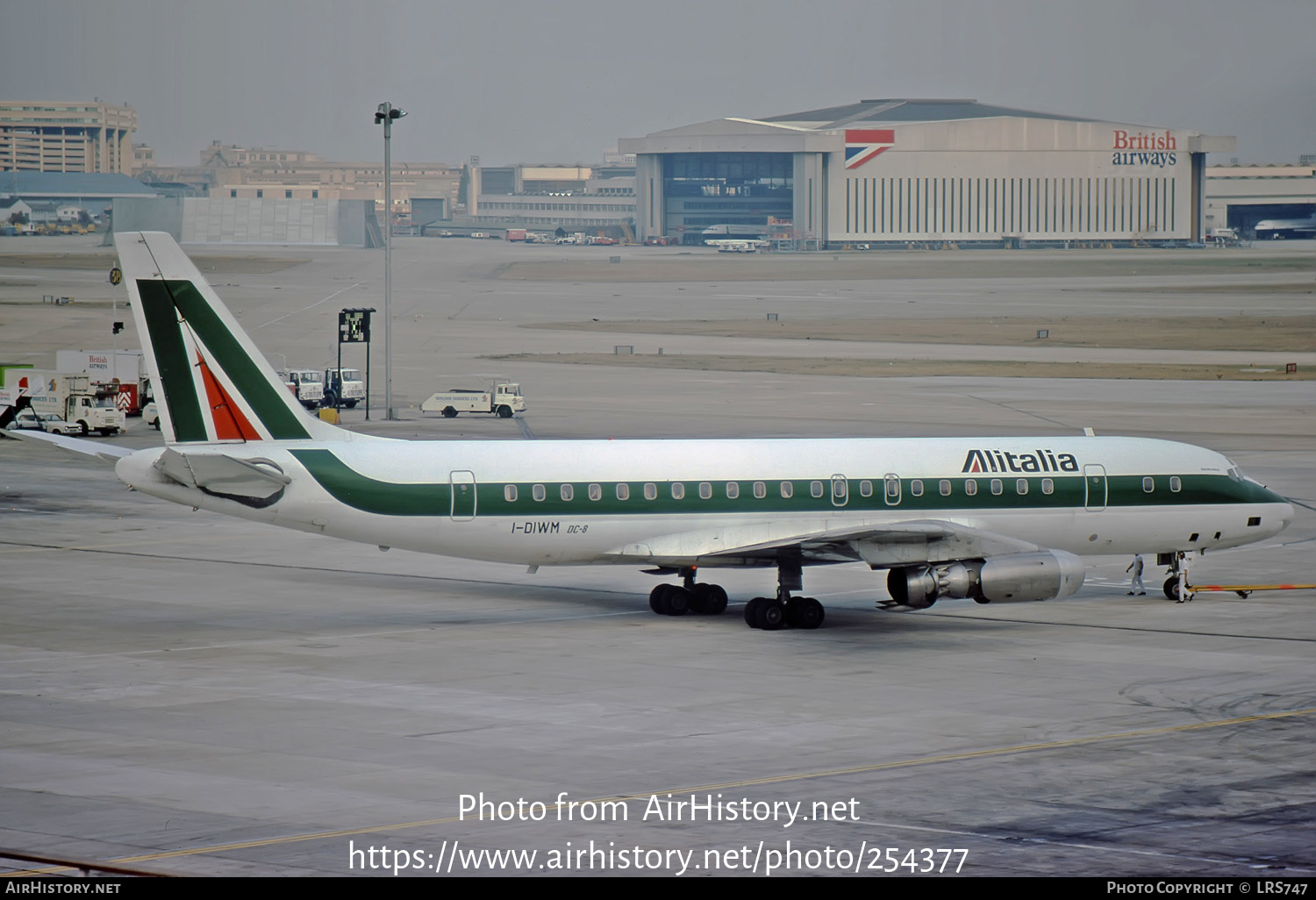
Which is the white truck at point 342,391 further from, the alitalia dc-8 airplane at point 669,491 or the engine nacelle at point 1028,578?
the engine nacelle at point 1028,578

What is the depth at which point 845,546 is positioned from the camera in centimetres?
3591

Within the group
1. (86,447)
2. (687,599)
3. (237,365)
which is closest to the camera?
(237,365)

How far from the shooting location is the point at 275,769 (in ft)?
79.9

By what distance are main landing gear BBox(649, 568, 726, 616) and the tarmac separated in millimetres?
→ 454

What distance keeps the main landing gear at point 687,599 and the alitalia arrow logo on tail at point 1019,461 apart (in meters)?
6.54

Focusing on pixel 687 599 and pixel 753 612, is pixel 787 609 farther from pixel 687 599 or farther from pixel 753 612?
pixel 687 599

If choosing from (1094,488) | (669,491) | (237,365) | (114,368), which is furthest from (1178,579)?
(114,368)

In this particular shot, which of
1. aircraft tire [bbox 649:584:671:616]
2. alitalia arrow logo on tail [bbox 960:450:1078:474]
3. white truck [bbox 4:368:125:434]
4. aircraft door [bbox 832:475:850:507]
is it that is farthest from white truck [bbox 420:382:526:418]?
aircraft door [bbox 832:475:850:507]

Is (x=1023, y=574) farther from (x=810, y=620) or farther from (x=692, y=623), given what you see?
(x=692, y=623)

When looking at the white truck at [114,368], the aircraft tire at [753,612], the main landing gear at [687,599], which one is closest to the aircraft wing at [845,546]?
the aircraft tire at [753,612]

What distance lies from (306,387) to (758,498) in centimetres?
5943

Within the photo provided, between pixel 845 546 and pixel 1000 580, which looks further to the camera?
pixel 845 546

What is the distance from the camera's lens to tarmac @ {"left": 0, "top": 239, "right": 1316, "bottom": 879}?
20531 millimetres

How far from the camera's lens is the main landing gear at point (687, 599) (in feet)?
128
